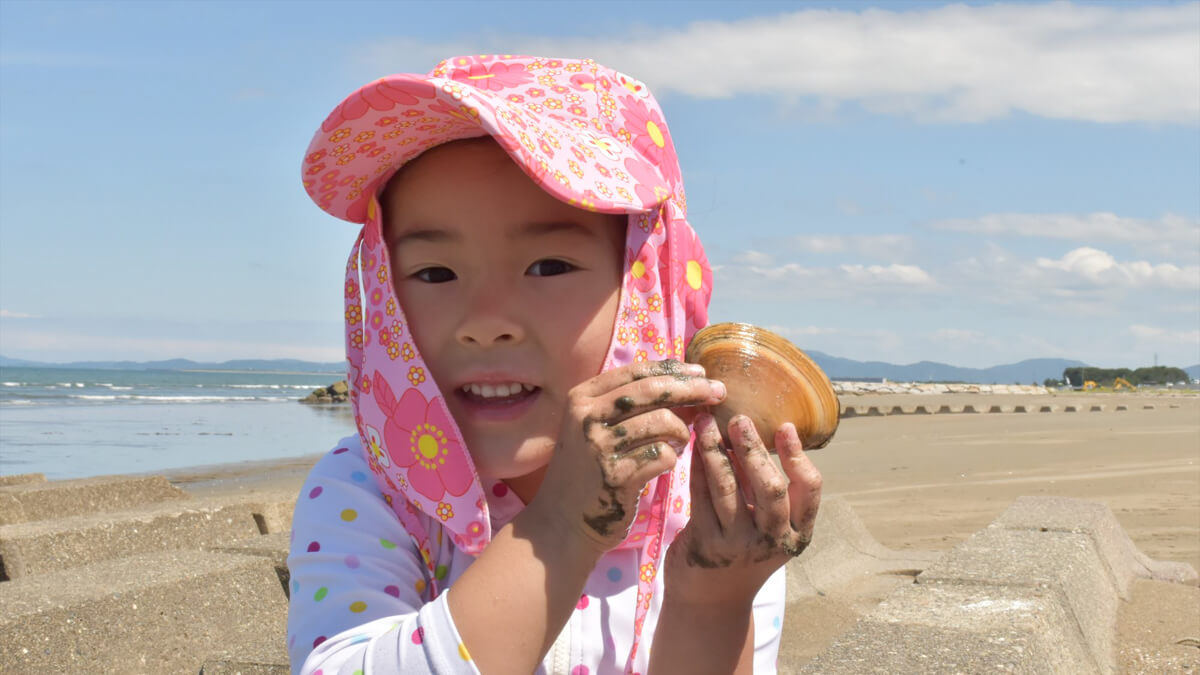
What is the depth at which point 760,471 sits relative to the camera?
1.67 m

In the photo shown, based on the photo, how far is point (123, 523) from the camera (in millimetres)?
5395

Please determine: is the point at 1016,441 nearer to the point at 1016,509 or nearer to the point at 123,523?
the point at 1016,509

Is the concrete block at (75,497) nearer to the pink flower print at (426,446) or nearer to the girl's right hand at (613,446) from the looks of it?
the pink flower print at (426,446)

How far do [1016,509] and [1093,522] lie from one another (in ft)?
1.47

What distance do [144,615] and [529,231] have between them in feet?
8.74

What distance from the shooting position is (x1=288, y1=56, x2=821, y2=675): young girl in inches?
60.3

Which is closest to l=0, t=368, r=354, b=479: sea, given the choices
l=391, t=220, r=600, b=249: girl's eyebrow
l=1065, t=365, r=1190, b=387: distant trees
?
l=391, t=220, r=600, b=249: girl's eyebrow

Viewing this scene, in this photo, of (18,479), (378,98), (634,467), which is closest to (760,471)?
(634,467)

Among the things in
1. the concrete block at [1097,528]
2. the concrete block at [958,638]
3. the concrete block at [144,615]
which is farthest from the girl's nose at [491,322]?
the concrete block at [1097,528]

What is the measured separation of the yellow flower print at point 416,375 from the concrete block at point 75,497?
6.07 m

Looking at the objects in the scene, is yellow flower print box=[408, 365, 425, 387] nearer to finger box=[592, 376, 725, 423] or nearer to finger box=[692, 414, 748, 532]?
finger box=[592, 376, 725, 423]

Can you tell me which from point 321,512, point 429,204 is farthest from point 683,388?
point 321,512

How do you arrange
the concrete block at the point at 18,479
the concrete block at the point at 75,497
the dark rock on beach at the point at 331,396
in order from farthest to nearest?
the dark rock on beach at the point at 331,396 < the concrete block at the point at 18,479 < the concrete block at the point at 75,497

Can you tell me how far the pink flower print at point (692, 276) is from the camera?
193 cm
